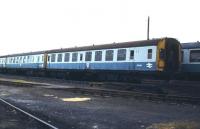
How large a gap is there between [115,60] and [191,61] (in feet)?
18.4

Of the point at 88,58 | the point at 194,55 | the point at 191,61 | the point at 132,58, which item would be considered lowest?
the point at 191,61

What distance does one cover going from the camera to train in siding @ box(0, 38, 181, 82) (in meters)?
26.2

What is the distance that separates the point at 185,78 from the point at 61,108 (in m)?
14.0

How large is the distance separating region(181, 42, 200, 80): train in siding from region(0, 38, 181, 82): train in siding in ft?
3.01

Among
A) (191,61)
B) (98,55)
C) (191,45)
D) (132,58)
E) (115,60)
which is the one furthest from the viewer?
(98,55)

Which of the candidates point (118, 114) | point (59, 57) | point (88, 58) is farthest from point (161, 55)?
point (59, 57)

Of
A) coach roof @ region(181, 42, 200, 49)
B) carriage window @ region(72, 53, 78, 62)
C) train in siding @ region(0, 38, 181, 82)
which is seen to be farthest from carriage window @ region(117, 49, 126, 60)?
carriage window @ region(72, 53, 78, 62)

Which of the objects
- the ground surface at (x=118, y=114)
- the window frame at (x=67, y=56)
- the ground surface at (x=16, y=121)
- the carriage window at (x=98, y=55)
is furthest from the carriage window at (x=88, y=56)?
the ground surface at (x=16, y=121)

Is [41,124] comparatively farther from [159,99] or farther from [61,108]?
[159,99]

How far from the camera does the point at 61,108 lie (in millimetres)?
16984

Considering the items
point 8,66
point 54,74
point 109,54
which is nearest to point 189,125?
point 109,54

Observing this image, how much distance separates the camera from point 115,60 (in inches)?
1175

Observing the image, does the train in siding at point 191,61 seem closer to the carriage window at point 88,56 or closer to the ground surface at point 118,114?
the carriage window at point 88,56

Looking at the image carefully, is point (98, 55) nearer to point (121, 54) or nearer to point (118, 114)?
point (121, 54)
